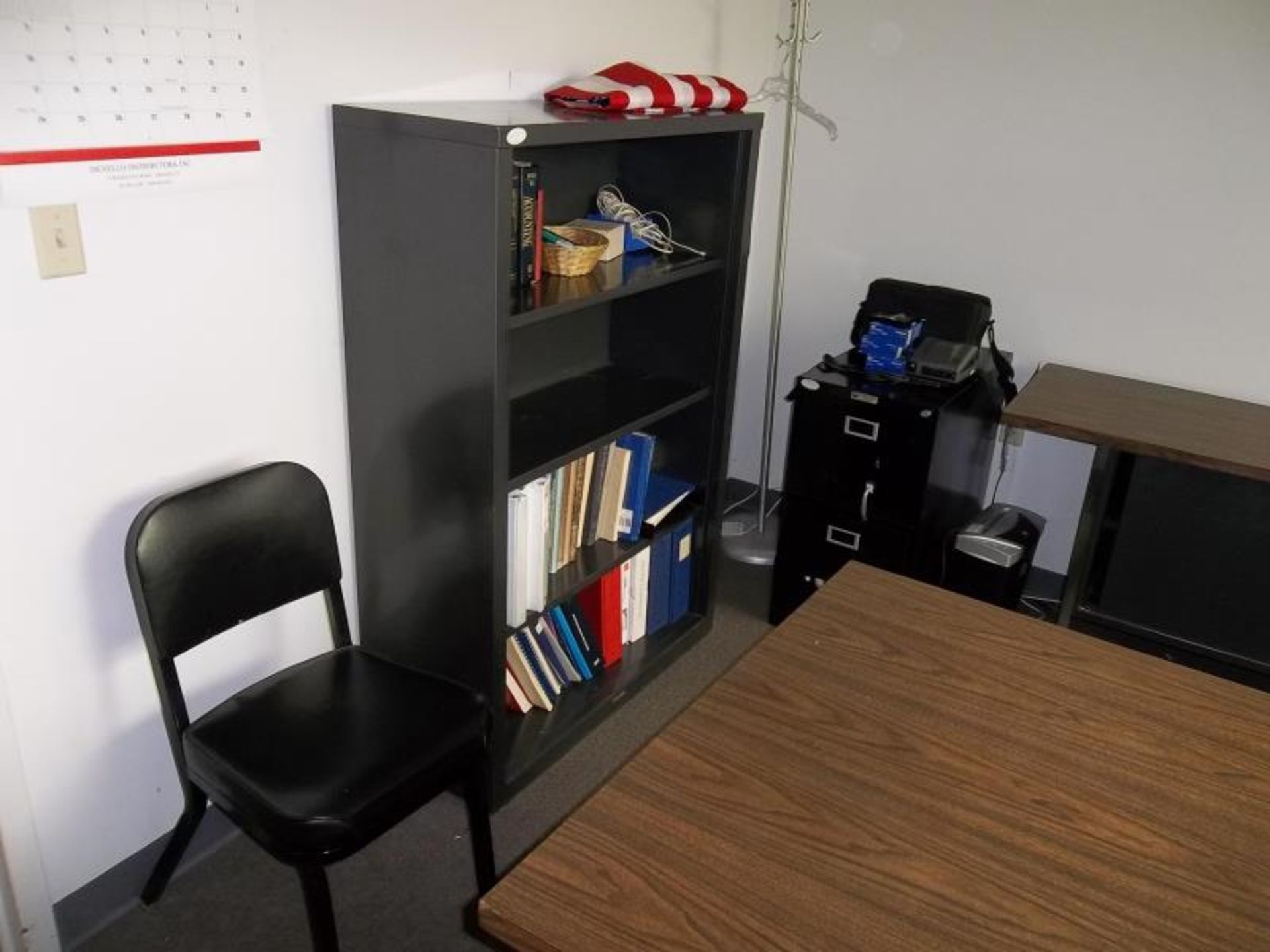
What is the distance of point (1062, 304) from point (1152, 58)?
2.17 ft

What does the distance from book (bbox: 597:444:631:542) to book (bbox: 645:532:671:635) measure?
159 millimetres

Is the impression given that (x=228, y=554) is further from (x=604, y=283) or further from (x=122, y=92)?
(x=604, y=283)

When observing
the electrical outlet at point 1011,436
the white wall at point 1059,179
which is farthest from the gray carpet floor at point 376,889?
the white wall at point 1059,179

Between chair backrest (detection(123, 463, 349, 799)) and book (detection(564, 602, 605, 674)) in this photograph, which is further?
book (detection(564, 602, 605, 674))

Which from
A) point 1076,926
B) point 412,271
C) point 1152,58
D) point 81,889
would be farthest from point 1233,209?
point 81,889

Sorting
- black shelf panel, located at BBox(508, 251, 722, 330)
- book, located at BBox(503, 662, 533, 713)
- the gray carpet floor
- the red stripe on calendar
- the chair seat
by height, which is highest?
the red stripe on calendar

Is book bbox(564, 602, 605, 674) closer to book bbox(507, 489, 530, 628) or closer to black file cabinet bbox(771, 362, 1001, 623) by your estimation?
book bbox(507, 489, 530, 628)

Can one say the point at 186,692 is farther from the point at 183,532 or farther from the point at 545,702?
the point at 545,702

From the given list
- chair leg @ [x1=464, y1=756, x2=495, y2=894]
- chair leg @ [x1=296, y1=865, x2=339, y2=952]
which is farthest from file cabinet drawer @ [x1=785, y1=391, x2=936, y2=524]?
chair leg @ [x1=296, y1=865, x2=339, y2=952]

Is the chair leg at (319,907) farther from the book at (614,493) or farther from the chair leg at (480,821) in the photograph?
the book at (614,493)

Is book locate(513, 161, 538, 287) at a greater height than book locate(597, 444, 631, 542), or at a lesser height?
greater

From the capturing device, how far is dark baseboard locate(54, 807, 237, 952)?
5.75 ft

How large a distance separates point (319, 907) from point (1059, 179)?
2.56 meters

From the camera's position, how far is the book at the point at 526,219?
187 centimetres
